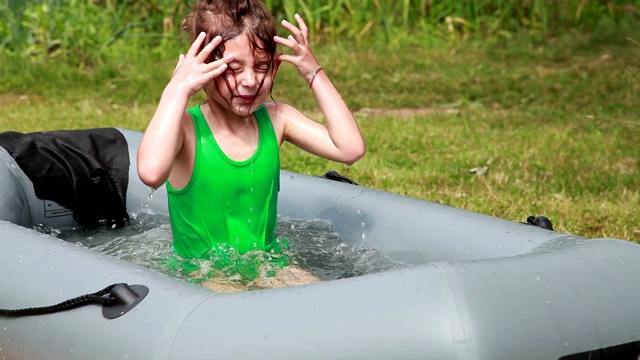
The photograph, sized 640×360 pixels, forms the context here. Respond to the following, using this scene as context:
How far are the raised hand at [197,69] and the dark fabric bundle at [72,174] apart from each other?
1141mm

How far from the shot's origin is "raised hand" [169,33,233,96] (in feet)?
9.39

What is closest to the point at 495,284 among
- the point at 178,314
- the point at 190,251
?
the point at 178,314

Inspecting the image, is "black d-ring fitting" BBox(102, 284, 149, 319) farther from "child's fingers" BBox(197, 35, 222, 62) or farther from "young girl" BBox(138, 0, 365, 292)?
"child's fingers" BBox(197, 35, 222, 62)

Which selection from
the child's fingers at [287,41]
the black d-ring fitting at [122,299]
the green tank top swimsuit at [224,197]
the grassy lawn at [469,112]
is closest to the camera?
the black d-ring fitting at [122,299]

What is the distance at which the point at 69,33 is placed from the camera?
809cm

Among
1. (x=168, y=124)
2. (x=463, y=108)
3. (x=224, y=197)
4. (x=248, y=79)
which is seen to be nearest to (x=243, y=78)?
(x=248, y=79)

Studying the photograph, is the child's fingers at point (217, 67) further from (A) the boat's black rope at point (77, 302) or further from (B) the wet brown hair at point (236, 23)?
(A) the boat's black rope at point (77, 302)

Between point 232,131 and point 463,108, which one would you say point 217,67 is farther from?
point 463,108

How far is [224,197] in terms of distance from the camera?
10.5 ft

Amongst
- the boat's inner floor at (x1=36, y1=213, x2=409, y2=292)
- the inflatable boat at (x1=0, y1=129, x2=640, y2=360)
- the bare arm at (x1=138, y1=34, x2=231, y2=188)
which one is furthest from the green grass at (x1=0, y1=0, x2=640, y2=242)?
the bare arm at (x1=138, y1=34, x2=231, y2=188)

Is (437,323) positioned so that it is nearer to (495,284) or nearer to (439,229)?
(495,284)

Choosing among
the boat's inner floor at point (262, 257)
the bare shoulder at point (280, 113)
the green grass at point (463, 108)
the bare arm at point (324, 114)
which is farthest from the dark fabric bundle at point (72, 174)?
the green grass at point (463, 108)

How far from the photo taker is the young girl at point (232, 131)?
9.43 feet

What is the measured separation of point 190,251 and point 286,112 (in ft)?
1.70
